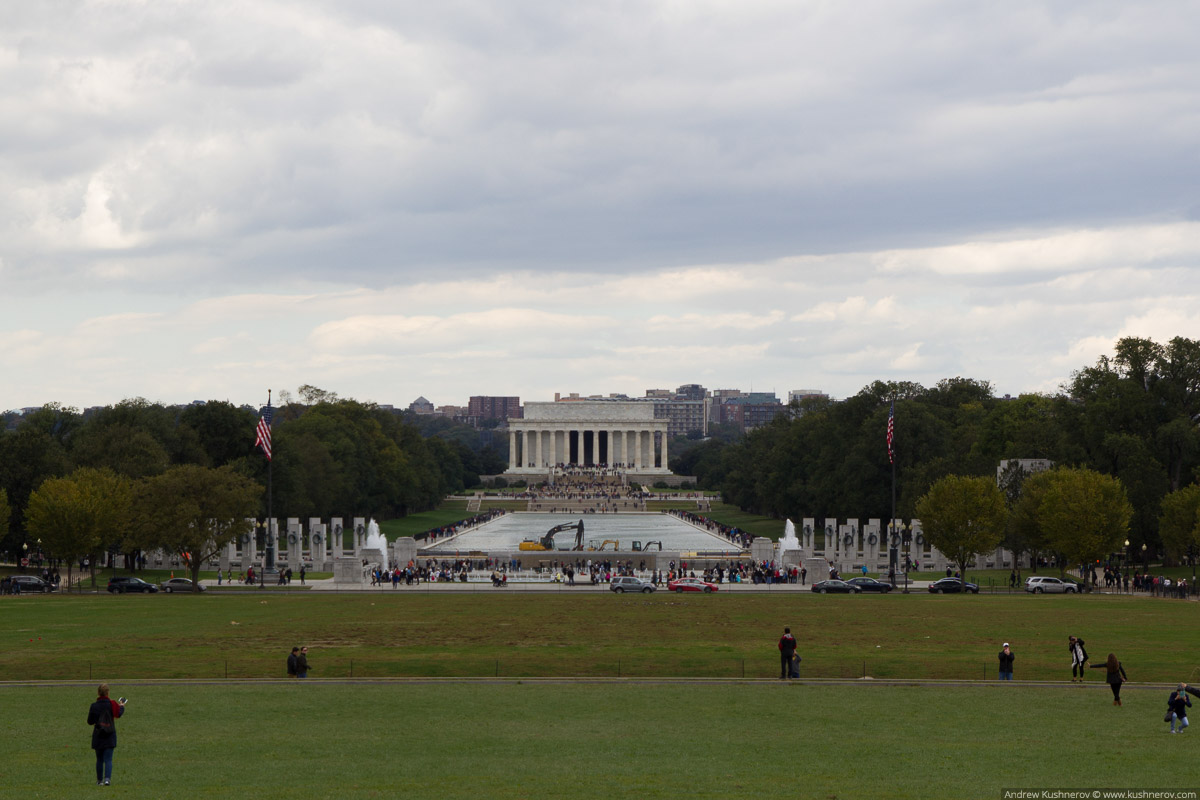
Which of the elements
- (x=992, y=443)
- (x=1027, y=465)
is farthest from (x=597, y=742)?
(x=992, y=443)

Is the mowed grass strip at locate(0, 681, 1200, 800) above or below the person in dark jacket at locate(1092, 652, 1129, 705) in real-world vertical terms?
below

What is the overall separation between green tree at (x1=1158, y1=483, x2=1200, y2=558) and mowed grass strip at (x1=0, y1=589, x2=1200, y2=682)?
837 centimetres

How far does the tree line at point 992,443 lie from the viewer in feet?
223

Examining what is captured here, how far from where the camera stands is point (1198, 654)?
33125mm

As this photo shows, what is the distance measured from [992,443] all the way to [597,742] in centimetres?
7175

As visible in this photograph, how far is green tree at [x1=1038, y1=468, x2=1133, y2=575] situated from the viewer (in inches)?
2324

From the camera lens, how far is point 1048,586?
57.2 meters

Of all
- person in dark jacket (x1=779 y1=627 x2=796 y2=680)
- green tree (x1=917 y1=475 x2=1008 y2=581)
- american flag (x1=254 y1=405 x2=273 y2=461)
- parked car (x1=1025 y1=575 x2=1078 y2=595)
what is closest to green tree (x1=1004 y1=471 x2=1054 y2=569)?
green tree (x1=917 y1=475 x2=1008 y2=581)

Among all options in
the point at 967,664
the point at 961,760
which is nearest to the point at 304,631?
the point at 967,664

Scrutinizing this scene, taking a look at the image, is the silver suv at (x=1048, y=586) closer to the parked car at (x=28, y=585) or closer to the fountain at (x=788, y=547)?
the fountain at (x=788, y=547)

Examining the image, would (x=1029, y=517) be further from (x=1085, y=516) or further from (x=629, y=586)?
(x=629, y=586)

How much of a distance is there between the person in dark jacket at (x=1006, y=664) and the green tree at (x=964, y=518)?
105ft

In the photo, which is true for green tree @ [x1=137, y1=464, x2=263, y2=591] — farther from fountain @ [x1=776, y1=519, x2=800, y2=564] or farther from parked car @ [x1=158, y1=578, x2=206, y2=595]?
fountain @ [x1=776, y1=519, x2=800, y2=564]

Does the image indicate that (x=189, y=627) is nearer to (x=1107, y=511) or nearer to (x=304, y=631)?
(x=304, y=631)
